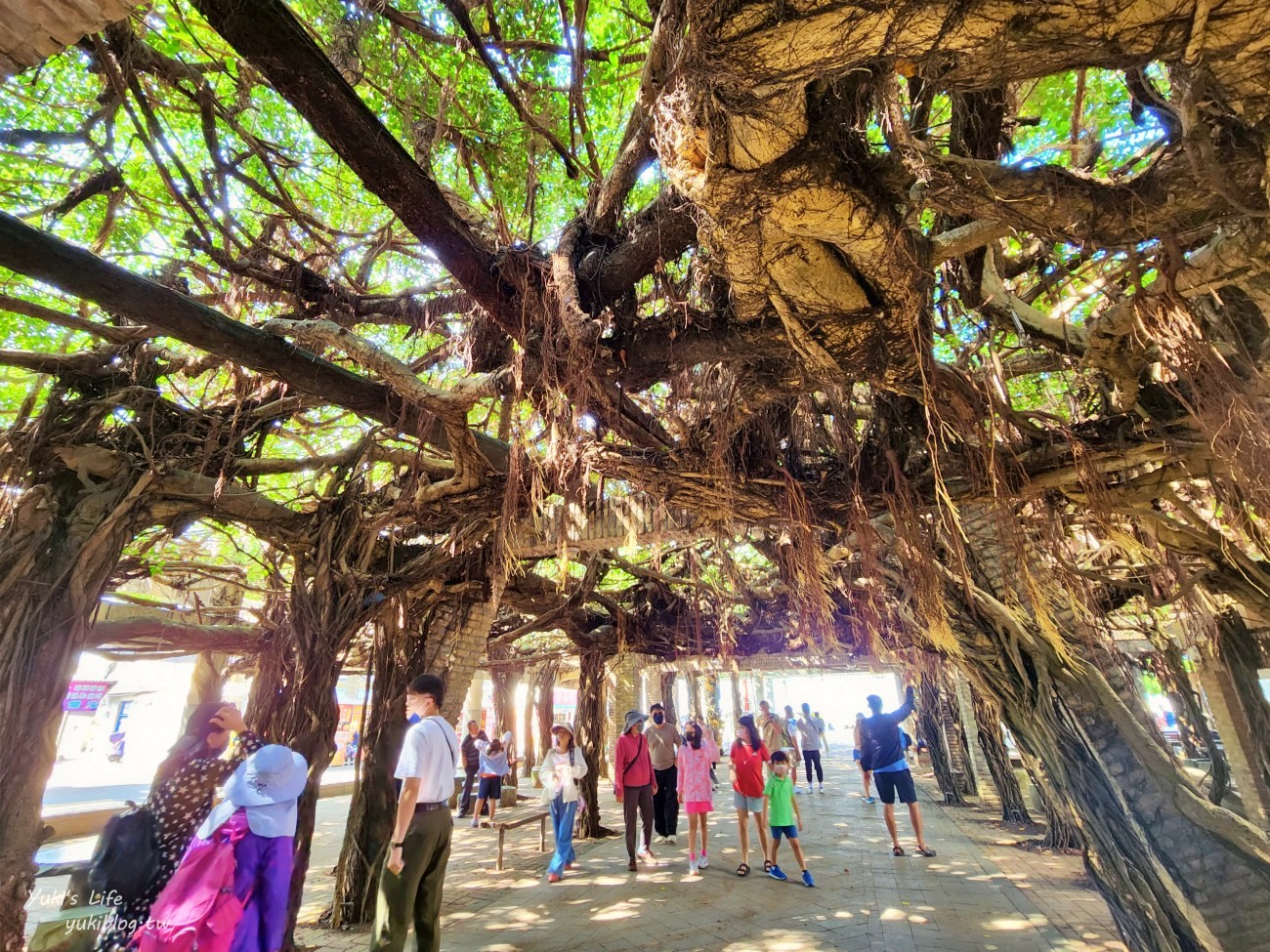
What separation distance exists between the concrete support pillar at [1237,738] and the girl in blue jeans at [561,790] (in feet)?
18.5

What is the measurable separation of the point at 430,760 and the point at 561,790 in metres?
2.47

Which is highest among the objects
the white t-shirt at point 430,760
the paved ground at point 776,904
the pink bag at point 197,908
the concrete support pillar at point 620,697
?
the concrete support pillar at point 620,697

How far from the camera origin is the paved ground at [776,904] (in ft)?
11.0

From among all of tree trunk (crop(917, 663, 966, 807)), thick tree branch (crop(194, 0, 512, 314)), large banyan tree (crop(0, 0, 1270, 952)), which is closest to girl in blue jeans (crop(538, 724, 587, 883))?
large banyan tree (crop(0, 0, 1270, 952))

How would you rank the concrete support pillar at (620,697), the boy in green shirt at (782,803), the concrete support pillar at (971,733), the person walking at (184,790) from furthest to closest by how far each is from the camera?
1. the concrete support pillar at (620,697)
2. the concrete support pillar at (971,733)
3. the boy in green shirt at (782,803)
4. the person walking at (184,790)

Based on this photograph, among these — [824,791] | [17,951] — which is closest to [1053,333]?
[17,951]

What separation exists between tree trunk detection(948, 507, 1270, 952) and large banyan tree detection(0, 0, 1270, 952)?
2cm

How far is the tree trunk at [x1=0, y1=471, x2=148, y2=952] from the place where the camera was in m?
2.71

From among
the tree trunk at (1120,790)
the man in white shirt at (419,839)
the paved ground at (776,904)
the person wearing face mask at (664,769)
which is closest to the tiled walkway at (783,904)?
the paved ground at (776,904)

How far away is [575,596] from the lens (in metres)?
5.92

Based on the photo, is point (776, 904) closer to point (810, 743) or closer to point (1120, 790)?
point (1120, 790)

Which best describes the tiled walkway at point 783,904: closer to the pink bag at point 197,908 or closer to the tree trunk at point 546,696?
the pink bag at point 197,908

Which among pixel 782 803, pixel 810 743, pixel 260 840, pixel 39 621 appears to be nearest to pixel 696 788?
pixel 782 803

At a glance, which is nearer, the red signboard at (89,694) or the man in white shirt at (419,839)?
the man in white shirt at (419,839)
